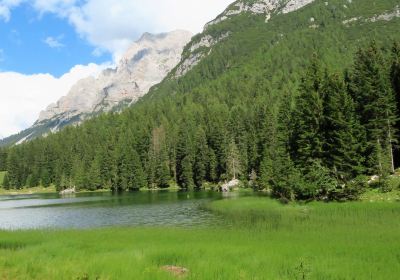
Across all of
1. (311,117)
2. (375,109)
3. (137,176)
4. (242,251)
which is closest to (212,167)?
(137,176)

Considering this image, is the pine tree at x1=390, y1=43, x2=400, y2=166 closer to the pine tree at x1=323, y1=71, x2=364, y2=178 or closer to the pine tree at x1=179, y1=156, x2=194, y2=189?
the pine tree at x1=323, y1=71, x2=364, y2=178

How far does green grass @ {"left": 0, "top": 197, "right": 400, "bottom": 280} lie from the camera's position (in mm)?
19297

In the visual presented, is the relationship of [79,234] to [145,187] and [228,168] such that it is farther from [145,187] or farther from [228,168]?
[145,187]

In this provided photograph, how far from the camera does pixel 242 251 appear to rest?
26156 millimetres

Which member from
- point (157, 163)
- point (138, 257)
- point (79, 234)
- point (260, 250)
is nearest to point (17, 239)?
point (79, 234)

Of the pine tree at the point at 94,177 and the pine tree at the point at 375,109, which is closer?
the pine tree at the point at 375,109

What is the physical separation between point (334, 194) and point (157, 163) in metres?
115

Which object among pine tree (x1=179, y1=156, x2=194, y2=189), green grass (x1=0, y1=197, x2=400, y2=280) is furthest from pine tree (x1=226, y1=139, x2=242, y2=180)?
green grass (x1=0, y1=197, x2=400, y2=280)

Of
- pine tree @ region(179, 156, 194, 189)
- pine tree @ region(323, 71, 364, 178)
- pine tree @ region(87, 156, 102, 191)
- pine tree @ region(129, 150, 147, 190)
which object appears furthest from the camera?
pine tree @ region(87, 156, 102, 191)

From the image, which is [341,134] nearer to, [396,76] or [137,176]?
[396,76]

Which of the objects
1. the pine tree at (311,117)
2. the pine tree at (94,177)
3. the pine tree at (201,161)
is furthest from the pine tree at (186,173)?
the pine tree at (311,117)

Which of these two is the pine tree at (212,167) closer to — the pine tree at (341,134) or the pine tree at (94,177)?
the pine tree at (94,177)

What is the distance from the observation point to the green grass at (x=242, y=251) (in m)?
19.3

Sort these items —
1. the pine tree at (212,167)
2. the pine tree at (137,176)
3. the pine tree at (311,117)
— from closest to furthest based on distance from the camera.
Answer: the pine tree at (311,117), the pine tree at (212,167), the pine tree at (137,176)
